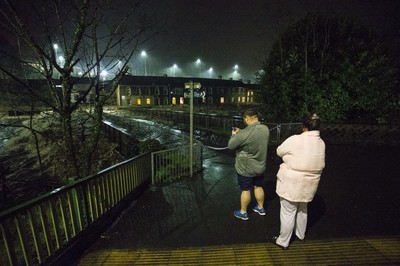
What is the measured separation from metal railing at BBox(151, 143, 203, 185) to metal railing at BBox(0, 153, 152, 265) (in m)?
0.57

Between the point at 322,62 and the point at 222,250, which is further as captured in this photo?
the point at 322,62

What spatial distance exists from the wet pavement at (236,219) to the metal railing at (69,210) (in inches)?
15.5

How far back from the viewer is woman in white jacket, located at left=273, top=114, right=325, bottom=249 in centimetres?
281

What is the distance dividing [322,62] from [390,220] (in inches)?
372

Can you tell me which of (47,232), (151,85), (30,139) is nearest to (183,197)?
(47,232)

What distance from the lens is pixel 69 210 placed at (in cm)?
334

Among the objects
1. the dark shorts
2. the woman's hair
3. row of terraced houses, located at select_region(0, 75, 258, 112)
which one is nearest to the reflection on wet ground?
the dark shorts

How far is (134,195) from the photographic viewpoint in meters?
5.22

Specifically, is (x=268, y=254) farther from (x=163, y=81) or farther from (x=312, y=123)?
(x=163, y=81)

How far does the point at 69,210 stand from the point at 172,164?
333cm

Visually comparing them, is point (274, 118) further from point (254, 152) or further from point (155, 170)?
point (254, 152)

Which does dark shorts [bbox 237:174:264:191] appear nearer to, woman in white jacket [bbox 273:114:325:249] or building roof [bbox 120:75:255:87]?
woman in white jacket [bbox 273:114:325:249]

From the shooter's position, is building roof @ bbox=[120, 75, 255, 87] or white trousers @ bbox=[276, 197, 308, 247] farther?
building roof @ bbox=[120, 75, 255, 87]

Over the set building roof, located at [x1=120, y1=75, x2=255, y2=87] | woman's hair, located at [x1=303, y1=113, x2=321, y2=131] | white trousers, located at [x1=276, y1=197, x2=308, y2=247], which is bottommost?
white trousers, located at [x1=276, y1=197, x2=308, y2=247]
